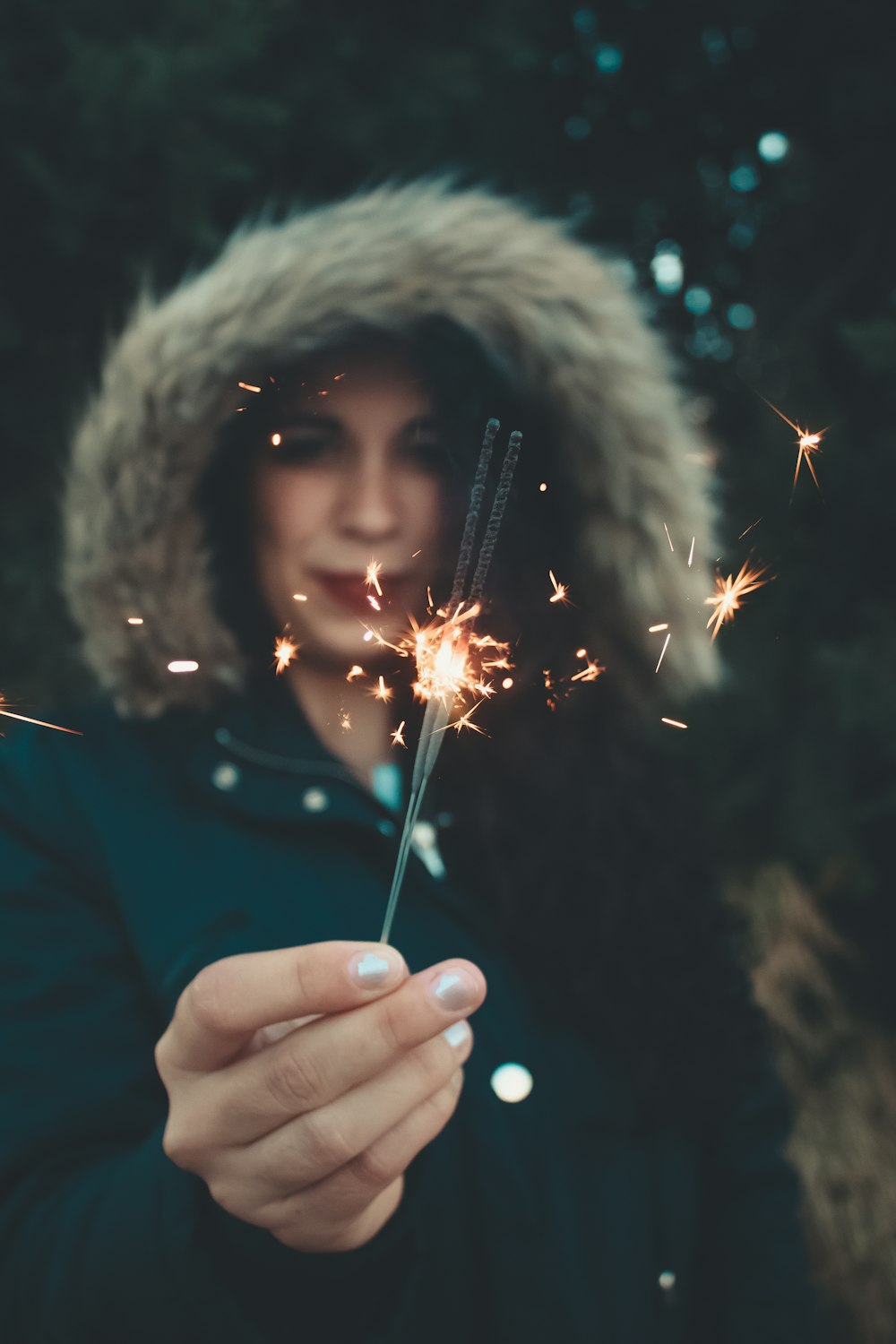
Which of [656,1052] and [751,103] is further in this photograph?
[751,103]

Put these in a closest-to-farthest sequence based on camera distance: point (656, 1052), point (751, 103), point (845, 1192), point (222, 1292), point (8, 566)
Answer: point (222, 1292)
point (656, 1052)
point (8, 566)
point (845, 1192)
point (751, 103)

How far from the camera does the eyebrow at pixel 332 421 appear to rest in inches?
25.5

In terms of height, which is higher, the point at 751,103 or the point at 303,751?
the point at 751,103

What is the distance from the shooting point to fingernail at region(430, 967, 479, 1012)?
0.48m

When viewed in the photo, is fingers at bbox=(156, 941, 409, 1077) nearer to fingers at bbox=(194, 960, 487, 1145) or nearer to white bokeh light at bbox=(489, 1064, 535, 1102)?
fingers at bbox=(194, 960, 487, 1145)

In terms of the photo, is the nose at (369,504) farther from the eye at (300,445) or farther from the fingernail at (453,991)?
the fingernail at (453,991)

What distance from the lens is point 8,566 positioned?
1.75 m

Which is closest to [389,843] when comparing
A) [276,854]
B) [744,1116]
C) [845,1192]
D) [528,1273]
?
[276,854]

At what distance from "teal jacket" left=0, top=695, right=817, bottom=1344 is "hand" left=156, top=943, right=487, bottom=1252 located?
0.37ft

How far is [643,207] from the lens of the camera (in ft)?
7.32

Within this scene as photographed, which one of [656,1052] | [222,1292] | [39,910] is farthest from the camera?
[656,1052]

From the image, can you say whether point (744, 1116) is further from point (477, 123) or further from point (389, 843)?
point (477, 123)

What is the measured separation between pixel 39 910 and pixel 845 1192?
2.04m

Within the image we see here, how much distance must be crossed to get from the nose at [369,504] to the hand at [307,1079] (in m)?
0.30
